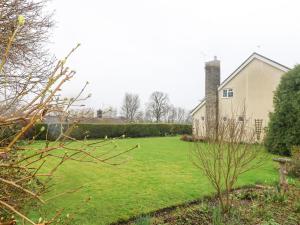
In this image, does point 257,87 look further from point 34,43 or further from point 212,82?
point 34,43

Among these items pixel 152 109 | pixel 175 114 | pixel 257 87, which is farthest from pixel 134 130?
pixel 175 114

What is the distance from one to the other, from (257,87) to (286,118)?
34.0 feet

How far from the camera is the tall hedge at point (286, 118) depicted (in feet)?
64.0

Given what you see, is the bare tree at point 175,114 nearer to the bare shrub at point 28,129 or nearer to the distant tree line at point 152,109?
the distant tree line at point 152,109

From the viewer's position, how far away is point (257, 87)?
30016 millimetres

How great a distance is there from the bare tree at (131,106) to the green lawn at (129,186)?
173 ft

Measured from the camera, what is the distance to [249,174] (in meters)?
14.0

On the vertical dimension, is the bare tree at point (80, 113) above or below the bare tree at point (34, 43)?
below

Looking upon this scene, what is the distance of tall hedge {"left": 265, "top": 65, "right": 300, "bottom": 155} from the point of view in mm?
19516

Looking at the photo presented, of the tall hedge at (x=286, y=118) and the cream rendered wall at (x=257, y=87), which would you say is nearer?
the tall hedge at (x=286, y=118)

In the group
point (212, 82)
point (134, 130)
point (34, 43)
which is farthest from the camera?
point (134, 130)

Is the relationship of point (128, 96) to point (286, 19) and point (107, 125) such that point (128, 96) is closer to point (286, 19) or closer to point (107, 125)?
point (107, 125)

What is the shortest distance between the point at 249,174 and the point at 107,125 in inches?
865

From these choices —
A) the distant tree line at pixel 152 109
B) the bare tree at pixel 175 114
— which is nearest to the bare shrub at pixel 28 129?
the distant tree line at pixel 152 109
